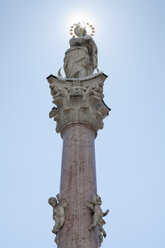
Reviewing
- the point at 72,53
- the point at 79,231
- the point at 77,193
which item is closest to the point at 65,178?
the point at 77,193

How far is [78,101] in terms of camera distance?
597 inches

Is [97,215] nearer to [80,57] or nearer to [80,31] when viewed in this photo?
[80,57]

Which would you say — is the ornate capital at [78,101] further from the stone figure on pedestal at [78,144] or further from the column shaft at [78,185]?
the column shaft at [78,185]

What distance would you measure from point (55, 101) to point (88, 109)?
1.41 meters

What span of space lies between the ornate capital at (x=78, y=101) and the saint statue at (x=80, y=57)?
4.16 feet

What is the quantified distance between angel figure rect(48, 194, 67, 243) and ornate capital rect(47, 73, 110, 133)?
3.35 metres

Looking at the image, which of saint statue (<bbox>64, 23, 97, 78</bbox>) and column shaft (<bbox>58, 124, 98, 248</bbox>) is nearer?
column shaft (<bbox>58, 124, 98, 248</bbox>)

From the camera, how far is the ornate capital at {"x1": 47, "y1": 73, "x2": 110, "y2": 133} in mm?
14977

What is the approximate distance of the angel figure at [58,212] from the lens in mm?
12172

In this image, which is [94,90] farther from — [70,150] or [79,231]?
[79,231]

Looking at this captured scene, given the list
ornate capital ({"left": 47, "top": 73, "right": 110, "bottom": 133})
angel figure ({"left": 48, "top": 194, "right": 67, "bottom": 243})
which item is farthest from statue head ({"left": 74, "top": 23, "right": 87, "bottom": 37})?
angel figure ({"left": 48, "top": 194, "right": 67, "bottom": 243})

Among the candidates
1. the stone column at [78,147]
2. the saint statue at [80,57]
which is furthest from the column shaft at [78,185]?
the saint statue at [80,57]

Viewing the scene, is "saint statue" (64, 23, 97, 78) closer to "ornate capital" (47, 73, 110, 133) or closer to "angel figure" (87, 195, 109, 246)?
"ornate capital" (47, 73, 110, 133)

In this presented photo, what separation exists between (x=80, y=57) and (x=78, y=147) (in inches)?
208
